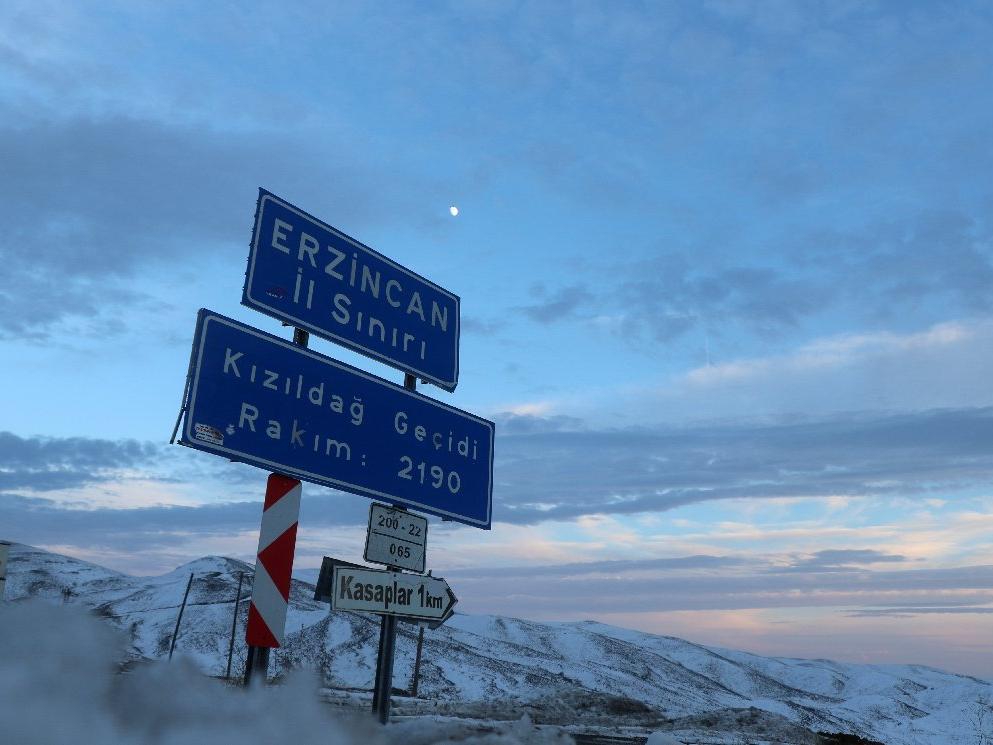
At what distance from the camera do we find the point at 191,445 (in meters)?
5.83

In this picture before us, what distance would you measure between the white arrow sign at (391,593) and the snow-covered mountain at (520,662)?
1850cm

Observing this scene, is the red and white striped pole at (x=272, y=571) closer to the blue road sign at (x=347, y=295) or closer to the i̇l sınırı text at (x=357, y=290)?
the blue road sign at (x=347, y=295)

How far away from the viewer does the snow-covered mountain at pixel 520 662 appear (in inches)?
1800

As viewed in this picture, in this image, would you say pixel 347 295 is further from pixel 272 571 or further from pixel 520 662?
pixel 520 662

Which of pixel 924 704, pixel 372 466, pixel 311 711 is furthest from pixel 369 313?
pixel 924 704

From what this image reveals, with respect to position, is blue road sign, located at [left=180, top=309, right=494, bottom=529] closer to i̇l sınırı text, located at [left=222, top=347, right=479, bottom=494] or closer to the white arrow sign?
i̇l sınırı text, located at [left=222, top=347, right=479, bottom=494]

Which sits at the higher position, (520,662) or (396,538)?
(396,538)

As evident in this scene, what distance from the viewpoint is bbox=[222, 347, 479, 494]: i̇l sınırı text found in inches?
252

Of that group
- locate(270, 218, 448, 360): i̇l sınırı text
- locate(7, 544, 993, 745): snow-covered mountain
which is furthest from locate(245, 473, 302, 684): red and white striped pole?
locate(7, 544, 993, 745): snow-covered mountain

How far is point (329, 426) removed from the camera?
7.05 m

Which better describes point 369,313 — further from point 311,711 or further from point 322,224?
point 311,711

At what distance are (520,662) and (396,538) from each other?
52.7m

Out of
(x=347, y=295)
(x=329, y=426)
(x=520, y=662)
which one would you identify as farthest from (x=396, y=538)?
(x=520, y=662)

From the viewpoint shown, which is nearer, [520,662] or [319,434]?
[319,434]
